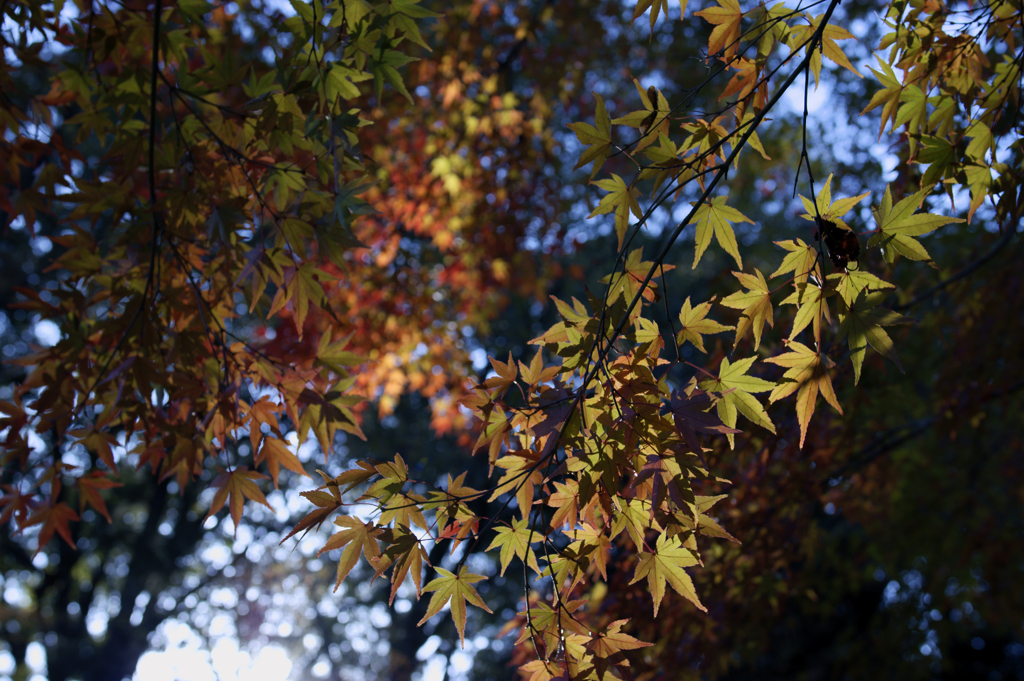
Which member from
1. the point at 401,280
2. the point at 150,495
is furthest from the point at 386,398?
the point at 150,495

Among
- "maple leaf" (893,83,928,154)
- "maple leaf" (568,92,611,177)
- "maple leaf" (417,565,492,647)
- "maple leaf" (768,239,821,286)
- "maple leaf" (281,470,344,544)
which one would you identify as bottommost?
"maple leaf" (417,565,492,647)

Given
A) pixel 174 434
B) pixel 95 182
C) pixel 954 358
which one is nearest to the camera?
pixel 174 434

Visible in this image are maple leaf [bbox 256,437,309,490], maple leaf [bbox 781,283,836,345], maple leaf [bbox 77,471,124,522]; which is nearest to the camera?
maple leaf [bbox 781,283,836,345]

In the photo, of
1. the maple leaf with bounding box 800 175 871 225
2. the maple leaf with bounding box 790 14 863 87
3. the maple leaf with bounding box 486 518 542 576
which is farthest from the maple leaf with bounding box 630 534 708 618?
the maple leaf with bounding box 790 14 863 87

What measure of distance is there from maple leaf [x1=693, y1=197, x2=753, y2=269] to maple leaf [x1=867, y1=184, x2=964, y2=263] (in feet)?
0.88

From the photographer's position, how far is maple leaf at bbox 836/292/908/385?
1.19m

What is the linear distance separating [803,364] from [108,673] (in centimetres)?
1326

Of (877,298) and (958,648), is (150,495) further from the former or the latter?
(958,648)

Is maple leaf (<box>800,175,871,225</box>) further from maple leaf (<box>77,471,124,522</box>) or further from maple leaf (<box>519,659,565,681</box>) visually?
maple leaf (<box>77,471,124,522</box>)

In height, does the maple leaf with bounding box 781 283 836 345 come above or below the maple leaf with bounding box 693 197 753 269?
below

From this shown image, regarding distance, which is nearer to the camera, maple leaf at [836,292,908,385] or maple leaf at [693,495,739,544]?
maple leaf at [836,292,908,385]

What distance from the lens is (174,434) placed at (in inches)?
73.4

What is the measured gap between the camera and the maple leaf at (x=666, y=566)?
51.0 inches

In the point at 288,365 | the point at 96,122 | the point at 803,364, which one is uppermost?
the point at 96,122
